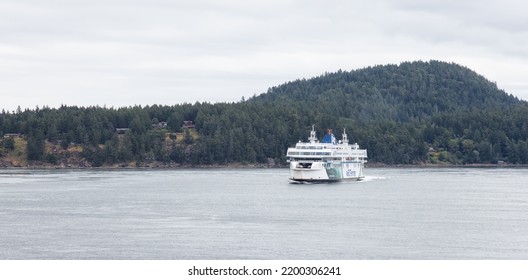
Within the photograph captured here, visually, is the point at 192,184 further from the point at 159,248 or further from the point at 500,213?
the point at 159,248

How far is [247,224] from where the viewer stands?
97.2 meters

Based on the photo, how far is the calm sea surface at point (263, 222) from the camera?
252ft

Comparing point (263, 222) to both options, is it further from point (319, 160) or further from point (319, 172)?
point (319, 172)

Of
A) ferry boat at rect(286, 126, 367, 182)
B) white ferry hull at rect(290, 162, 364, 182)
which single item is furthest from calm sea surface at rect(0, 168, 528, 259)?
ferry boat at rect(286, 126, 367, 182)

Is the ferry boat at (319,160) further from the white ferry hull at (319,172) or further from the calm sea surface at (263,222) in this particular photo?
the calm sea surface at (263,222)

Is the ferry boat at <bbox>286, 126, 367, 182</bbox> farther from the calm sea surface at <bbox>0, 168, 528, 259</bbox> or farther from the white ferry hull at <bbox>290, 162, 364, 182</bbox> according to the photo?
the calm sea surface at <bbox>0, 168, 528, 259</bbox>

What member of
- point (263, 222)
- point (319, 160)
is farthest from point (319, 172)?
point (263, 222)

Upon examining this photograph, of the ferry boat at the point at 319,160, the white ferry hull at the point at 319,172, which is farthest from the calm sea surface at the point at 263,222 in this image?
the ferry boat at the point at 319,160

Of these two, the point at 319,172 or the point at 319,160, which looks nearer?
the point at 319,160

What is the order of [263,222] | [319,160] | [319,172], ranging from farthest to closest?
[319,172] → [319,160] → [263,222]

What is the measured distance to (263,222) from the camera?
327 feet

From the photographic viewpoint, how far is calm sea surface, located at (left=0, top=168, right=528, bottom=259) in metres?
76.9
